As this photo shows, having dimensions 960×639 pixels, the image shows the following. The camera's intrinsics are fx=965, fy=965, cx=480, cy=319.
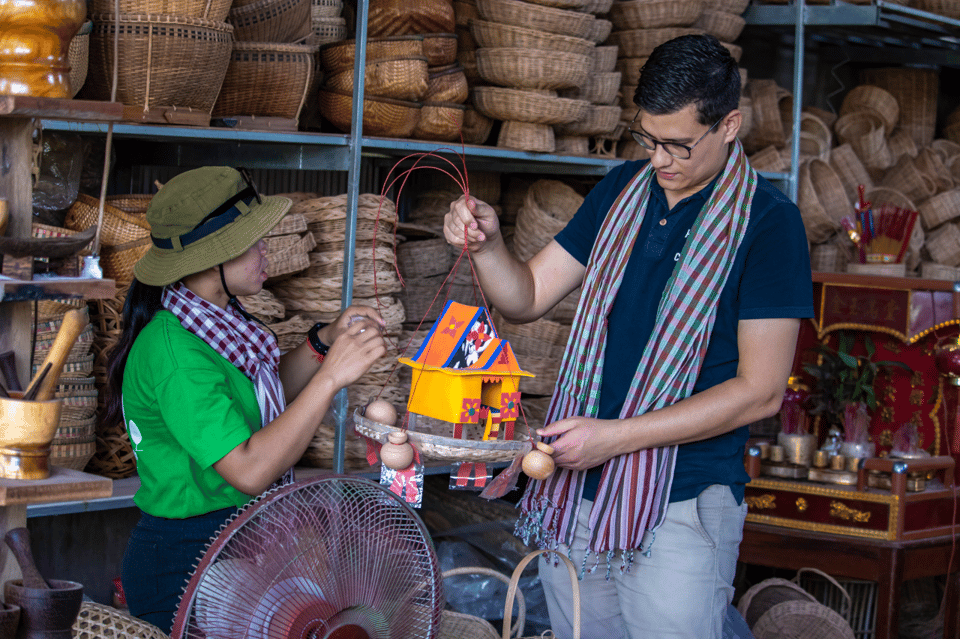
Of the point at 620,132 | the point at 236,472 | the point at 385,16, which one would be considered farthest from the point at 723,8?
the point at 236,472

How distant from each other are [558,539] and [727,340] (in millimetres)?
541

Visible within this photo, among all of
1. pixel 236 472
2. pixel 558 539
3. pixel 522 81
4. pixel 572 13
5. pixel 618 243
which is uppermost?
pixel 572 13

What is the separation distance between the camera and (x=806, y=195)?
4.24 metres

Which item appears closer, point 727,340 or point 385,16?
point 727,340

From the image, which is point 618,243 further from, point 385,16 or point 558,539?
point 385,16

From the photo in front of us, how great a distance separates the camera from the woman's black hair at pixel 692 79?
1.82 m

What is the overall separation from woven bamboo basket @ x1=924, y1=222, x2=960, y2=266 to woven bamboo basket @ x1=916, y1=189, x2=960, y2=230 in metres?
0.03

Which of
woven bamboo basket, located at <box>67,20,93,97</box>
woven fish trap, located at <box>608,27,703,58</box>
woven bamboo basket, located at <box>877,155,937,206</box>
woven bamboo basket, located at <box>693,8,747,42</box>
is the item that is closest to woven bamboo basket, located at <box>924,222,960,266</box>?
woven bamboo basket, located at <box>877,155,937,206</box>

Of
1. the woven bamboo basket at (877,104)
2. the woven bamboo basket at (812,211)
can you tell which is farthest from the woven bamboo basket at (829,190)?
the woven bamboo basket at (877,104)

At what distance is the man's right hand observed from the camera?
196 cm

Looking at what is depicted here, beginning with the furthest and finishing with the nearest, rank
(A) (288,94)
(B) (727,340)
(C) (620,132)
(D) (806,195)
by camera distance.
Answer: (D) (806,195) → (C) (620,132) → (A) (288,94) → (B) (727,340)

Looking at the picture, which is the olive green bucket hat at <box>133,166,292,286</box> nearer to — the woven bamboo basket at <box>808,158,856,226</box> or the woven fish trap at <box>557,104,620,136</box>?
the woven fish trap at <box>557,104,620,136</box>

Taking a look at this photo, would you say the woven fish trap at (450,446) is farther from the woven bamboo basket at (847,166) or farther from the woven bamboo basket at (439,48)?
the woven bamboo basket at (847,166)

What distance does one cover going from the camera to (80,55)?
2.46 meters
